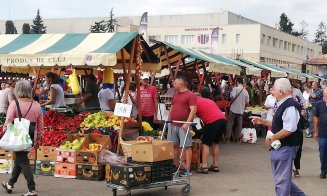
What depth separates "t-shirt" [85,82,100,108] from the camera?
41.8 ft

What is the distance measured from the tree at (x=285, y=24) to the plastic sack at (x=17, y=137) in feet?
378

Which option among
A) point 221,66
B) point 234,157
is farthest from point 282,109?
point 221,66

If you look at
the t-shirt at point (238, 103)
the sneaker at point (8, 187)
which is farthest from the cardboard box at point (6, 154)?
the t-shirt at point (238, 103)

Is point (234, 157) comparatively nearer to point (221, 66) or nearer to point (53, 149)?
point (221, 66)

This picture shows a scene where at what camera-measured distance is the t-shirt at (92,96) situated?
12727 mm

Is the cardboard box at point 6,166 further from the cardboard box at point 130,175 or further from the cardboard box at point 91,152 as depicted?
the cardboard box at point 130,175

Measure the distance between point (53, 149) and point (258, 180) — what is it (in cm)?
397

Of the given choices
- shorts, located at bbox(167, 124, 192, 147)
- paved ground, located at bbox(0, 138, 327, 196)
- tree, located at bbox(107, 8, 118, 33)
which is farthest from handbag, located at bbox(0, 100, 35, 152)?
tree, located at bbox(107, 8, 118, 33)

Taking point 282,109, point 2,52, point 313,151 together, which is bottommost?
point 313,151

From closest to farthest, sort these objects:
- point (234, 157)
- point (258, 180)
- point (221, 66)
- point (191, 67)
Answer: point (258, 180) < point (234, 157) < point (221, 66) < point (191, 67)

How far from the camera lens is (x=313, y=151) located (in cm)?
1372

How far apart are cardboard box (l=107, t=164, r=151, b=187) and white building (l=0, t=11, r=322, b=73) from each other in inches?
2199

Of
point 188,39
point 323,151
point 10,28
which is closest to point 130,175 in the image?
point 323,151

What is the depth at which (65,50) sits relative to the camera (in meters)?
9.45
